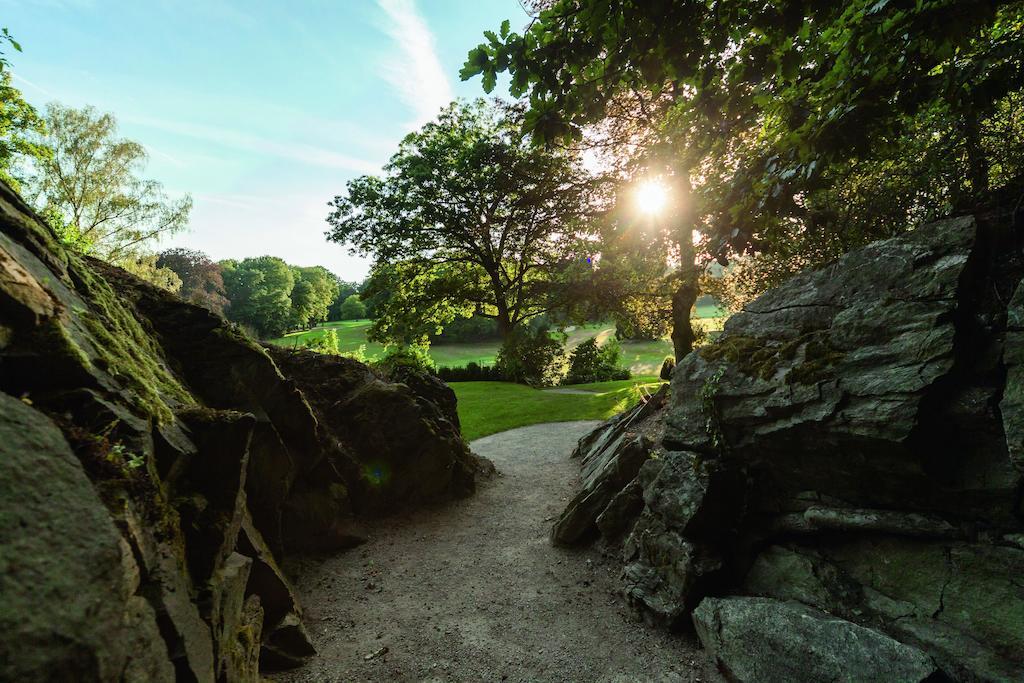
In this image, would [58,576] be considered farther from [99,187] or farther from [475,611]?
[99,187]

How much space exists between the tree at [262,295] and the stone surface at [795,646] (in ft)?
268

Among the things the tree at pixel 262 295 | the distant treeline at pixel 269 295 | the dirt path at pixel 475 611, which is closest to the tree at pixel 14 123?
the dirt path at pixel 475 611

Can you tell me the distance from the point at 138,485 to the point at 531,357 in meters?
29.1

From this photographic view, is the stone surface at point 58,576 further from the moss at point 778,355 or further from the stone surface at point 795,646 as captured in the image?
the moss at point 778,355

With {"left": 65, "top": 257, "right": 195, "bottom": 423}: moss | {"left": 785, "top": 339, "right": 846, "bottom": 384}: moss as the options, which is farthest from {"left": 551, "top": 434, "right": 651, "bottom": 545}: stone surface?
{"left": 65, "top": 257, "right": 195, "bottom": 423}: moss

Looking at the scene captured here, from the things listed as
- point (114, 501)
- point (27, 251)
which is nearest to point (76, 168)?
point (27, 251)

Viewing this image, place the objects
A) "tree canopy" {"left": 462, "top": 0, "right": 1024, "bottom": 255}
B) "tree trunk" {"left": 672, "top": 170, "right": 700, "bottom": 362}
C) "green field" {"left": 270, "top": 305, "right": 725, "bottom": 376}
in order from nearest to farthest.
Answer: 1. "tree canopy" {"left": 462, "top": 0, "right": 1024, "bottom": 255}
2. "tree trunk" {"left": 672, "top": 170, "right": 700, "bottom": 362}
3. "green field" {"left": 270, "top": 305, "right": 725, "bottom": 376}

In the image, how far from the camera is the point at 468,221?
2972 cm

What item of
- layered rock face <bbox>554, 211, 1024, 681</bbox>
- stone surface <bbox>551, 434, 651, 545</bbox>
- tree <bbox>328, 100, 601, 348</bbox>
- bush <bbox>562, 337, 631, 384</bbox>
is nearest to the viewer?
layered rock face <bbox>554, 211, 1024, 681</bbox>

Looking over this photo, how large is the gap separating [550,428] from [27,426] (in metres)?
18.4

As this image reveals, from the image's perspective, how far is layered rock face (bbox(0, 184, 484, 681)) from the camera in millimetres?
2412

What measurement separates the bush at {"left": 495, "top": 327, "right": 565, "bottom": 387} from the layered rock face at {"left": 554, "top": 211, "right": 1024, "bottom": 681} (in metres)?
22.6

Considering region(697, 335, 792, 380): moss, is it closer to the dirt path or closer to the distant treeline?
the dirt path

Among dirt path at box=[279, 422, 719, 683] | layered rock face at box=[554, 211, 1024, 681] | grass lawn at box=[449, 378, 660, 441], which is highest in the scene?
layered rock face at box=[554, 211, 1024, 681]
